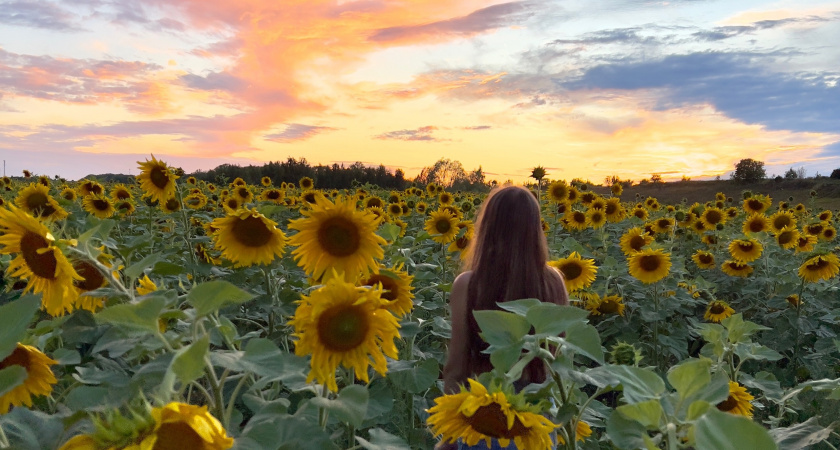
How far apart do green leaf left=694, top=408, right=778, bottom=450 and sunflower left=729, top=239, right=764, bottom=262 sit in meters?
6.21

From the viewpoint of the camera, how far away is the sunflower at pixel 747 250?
6.09 m

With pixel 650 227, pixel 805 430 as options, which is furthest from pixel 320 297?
pixel 650 227

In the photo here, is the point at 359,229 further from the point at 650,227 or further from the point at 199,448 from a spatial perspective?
the point at 650,227

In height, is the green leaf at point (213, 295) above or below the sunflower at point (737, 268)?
above

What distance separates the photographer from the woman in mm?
2531

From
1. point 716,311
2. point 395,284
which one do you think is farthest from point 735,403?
point 716,311

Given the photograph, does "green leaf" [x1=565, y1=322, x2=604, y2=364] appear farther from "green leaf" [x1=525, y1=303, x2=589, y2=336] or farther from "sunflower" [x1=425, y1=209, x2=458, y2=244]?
"sunflower" [x1=425, y1=209, x2=458, y2=244]

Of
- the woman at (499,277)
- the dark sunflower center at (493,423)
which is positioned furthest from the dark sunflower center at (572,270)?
the dark sunflower center at (493,423)

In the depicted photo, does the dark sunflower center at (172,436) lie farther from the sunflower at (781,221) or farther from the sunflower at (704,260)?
the sunflower at (781,221)

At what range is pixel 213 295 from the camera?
98 centimetres

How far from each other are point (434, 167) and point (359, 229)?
1493 cm

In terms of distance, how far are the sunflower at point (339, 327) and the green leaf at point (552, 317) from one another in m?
0.40

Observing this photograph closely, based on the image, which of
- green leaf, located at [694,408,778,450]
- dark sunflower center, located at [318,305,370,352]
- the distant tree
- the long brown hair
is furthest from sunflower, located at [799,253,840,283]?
the distant tree

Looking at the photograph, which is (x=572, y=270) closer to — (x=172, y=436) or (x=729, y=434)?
(x=729, y=434)
